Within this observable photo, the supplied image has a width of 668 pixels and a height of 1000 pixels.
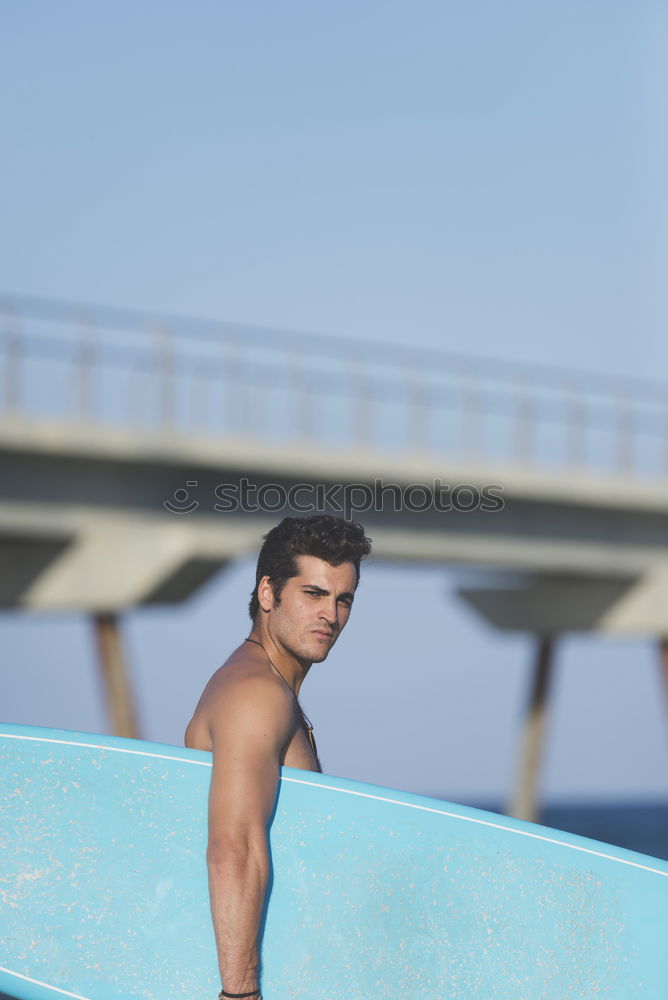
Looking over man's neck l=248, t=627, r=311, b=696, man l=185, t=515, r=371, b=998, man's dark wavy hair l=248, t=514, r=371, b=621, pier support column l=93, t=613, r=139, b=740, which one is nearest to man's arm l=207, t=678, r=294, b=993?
man l=185, t=515, r=371, b=998

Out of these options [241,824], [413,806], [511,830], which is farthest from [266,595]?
[511,830]

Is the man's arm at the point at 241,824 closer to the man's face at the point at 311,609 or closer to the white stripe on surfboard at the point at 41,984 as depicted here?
the man's face at the point at 311,609

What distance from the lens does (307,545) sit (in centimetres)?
356

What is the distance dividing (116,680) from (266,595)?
1640cm

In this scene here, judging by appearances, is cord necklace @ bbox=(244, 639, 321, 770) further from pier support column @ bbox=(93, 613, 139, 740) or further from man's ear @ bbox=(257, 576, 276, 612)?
pier support column @ bbox=(93, 613, 139, 740)

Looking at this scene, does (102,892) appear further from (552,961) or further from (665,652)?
(665,652)

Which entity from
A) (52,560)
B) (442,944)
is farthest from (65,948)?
(52,560)

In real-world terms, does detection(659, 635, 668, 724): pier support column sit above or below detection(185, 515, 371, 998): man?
below

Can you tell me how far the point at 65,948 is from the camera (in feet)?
11.9

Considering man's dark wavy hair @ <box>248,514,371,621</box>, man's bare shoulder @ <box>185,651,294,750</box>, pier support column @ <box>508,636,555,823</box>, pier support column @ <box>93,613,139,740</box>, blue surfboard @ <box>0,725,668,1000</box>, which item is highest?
man's dark wavy hair @ <box>248,514,371,621</box>

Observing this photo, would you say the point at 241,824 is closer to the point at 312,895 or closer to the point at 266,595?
the point at 312,895

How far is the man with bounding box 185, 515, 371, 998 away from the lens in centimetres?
320

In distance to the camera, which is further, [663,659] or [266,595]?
[663,659]

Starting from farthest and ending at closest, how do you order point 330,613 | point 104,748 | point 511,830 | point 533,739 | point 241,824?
1. point 533,739
2. point 511,830
3. point 104,748
4. point 330,613
5. point 241,824
